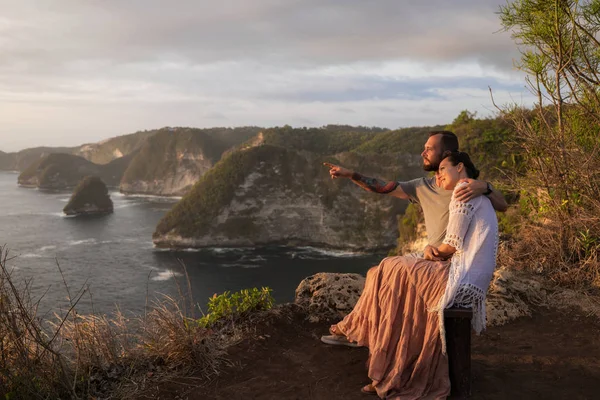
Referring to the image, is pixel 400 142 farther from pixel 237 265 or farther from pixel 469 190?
pixel 469 190

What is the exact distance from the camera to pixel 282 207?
243 feet

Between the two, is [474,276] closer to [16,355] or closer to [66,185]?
[16,355]

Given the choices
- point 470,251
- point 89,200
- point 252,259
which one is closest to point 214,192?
point 252,259

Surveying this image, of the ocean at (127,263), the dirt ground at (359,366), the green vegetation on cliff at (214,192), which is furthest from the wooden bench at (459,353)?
the green vegetation on cliff at (214,192)

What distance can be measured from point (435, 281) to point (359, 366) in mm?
1316

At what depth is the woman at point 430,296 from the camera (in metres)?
3.38

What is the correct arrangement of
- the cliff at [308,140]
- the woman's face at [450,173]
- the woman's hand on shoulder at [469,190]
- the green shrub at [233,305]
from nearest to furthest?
the woman's hand on shoulder at [469,190] < the woman's face at [450,173] < the green shrub at [233,305] < the cliff at [308,140]

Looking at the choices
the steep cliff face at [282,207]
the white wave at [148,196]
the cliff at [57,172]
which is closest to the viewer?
the steep cliff face at [282,207]

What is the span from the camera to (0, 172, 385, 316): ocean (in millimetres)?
43000

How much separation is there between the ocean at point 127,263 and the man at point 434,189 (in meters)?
32.0

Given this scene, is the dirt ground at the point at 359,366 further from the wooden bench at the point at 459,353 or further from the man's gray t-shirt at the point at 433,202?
the man's gray t-shirt at the point at 433,202

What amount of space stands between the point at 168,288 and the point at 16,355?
44.1 meters

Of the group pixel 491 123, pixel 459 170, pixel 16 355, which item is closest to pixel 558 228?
pixel 459 170

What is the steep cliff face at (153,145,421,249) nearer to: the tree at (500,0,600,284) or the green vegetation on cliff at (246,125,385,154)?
the green vegetation on cliff at (246,125,385,154)
